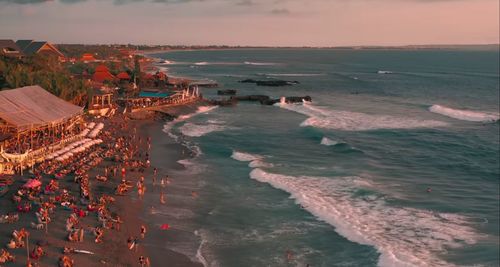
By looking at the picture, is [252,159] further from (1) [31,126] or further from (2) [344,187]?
(1) [31,126]

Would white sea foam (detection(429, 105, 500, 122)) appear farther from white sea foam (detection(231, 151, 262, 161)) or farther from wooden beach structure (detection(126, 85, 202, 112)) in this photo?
white sea foam (detection(231, 151, 262, 161))

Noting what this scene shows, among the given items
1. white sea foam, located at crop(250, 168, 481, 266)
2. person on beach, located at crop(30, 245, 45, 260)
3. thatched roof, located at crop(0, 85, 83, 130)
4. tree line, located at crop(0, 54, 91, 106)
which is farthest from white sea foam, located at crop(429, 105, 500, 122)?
person on beach, located at crop(30, 245, 45, 260)

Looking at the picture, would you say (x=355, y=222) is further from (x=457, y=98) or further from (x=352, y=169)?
(x=457, y=98)

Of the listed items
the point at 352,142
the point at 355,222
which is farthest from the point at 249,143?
the point at 355,222

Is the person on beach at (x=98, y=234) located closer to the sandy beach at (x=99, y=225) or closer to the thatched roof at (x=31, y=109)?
the sandy beach at (x=99, y=225)

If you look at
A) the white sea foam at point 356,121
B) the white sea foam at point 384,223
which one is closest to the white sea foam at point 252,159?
the white sea foam at point 384,223

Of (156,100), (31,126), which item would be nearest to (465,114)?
(156,100)
